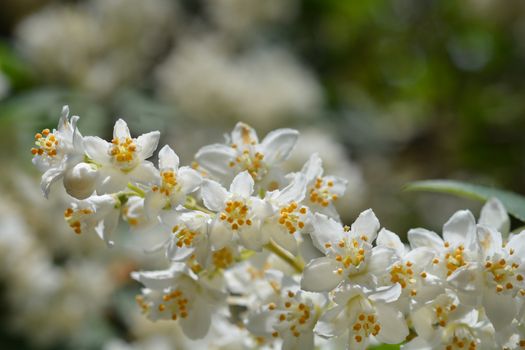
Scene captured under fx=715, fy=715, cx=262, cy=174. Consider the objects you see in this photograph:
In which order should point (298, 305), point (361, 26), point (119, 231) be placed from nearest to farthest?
1. point (298, 305)
2. point (119, 231)
3. point (361, 26)

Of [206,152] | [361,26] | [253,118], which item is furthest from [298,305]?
[361,26]

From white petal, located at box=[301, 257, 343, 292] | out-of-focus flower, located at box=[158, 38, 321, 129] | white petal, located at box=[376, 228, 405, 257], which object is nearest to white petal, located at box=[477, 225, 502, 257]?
white petal, located at box=[376, 228, 405, 257]

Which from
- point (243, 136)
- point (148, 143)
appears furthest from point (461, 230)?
point (148, 143)

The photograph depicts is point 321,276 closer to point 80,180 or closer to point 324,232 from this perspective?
point 324,232

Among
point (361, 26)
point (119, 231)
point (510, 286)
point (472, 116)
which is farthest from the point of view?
point (361, 26)

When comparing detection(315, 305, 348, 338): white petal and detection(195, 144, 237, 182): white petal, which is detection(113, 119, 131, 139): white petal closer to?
detection(195, 144, 237, 182): white petal

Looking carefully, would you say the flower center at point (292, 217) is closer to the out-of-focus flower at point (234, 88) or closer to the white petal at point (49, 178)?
the white petal at point (49, 178)

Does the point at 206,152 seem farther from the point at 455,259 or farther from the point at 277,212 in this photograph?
the point at 455,259
